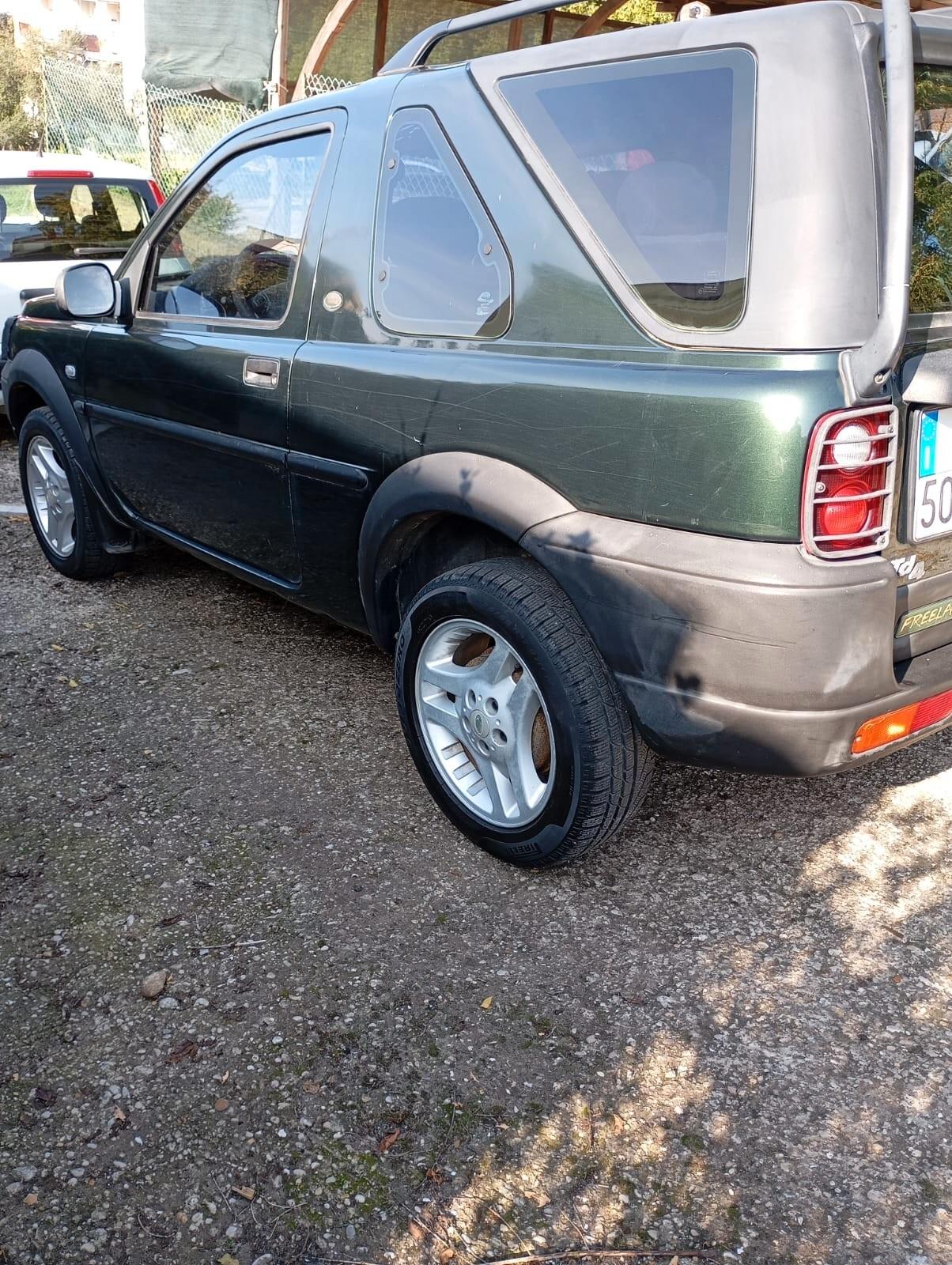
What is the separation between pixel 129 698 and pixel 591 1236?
259 cm

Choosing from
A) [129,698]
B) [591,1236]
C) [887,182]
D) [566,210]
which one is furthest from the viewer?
[129,698]

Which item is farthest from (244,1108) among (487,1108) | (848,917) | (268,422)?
(268,422)

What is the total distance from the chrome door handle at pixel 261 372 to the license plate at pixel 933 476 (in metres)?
1.87

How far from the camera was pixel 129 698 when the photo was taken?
3930mm

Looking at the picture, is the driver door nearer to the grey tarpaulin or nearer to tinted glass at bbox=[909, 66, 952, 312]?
tinted glass at bbox=[909, 66, 952, 312]

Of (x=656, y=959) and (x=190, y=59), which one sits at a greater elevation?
(x=190, y=59)

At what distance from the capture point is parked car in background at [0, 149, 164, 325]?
7207 mm

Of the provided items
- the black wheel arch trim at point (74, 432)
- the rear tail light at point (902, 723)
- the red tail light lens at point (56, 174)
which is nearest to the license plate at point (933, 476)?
the rear tail light at point (902, 723)

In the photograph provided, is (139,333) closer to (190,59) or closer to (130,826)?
(130,826)

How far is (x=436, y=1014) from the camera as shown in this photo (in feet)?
8.00

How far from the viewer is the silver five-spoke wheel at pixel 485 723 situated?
2.81 m

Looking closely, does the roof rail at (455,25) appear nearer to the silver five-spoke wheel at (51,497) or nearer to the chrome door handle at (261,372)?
the chrome door handle at (261,372)

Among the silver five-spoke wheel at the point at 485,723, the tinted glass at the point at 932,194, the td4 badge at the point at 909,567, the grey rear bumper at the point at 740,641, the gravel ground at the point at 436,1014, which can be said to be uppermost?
the tinted glass at the point at 932,194

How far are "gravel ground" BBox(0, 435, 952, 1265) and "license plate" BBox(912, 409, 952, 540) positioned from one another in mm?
1027
